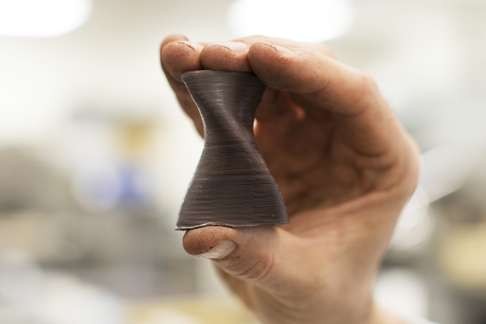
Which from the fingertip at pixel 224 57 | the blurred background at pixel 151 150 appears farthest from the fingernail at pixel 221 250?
the blurred background at pixel 151 150

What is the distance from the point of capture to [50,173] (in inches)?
176

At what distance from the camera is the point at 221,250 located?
521 millimetres

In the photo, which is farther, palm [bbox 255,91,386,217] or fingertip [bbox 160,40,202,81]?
palm [bbox 255,91,386,217]

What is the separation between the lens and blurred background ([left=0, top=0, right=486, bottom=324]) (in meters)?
2.78

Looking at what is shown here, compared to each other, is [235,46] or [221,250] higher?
[235,46]

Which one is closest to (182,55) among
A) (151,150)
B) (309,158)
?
(309,158)

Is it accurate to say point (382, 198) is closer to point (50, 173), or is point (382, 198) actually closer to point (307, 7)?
point (307, 7)

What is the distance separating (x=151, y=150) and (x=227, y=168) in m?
5.42

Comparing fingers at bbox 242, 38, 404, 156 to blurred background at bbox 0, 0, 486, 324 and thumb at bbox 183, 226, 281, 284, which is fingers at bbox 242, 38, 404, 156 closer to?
thumb at bbox 183, 226, 281, 284

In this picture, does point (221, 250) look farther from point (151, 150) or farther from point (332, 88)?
point (151, 150)

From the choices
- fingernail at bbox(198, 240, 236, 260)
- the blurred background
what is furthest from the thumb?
the blurred background

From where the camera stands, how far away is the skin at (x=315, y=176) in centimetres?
55

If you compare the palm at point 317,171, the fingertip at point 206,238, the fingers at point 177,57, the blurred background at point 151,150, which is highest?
the fingers at point 177,57

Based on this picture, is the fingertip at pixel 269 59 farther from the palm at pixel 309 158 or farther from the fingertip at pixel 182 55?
the palm at pixel 309 158
